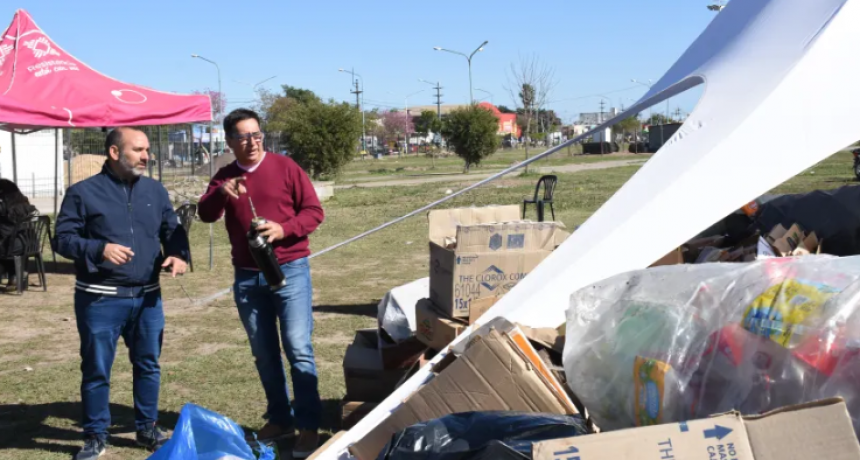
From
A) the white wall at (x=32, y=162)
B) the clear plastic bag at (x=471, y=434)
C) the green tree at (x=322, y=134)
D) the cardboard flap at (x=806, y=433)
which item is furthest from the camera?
the green tree at (x=322, y=134)

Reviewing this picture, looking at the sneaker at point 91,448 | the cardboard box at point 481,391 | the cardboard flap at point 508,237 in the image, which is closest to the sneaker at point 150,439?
the sneaker at point 91,448

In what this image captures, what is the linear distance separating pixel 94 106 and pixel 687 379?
27.6ft

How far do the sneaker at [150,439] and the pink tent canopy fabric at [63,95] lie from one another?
5.53 metres

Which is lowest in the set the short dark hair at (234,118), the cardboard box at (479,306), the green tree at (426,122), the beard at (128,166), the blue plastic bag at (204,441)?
the blue plastic bag at (204,441)

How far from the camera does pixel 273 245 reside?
13.9 ft

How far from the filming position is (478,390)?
3.10 metres

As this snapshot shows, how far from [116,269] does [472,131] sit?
28.8 metres

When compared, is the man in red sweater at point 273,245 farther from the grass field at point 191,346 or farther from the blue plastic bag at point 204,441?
the blue plastic bag at point 204,441

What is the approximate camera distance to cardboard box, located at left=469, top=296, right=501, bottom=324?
431 centimetres

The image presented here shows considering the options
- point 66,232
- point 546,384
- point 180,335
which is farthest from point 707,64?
point 180,335

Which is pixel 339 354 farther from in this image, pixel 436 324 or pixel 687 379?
pixel 687 379

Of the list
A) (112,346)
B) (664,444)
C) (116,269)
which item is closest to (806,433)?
(664,444)

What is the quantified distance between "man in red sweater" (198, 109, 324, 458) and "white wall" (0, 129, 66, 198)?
66.4ft

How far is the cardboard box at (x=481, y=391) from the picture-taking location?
9.93 feet
